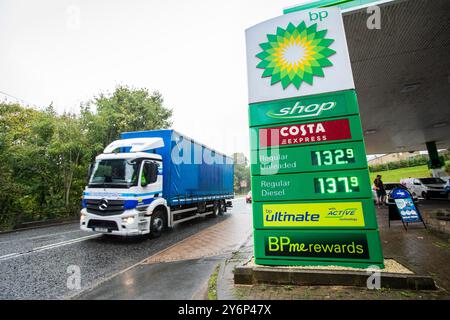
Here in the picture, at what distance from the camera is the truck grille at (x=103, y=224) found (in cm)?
670

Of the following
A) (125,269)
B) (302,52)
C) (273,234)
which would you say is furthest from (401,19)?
(125,269)

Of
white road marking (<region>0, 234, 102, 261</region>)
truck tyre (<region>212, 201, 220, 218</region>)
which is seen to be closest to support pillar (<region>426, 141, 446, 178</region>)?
truck tyre (<region>212, 201, 220, 218</region>)

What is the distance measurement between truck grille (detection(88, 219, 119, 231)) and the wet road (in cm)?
54

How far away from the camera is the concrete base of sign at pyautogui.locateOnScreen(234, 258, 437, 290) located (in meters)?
3.09

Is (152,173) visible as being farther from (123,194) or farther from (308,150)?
(308,150)

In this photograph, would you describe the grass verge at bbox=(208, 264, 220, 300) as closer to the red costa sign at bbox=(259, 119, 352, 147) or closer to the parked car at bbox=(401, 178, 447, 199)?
the red costa sign at bbox=(259, 119, 352, 147)

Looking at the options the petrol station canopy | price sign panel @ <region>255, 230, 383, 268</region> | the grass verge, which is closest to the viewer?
the grass verge

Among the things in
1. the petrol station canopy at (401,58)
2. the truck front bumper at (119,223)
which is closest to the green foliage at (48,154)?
the truck front bumper at (119,223)

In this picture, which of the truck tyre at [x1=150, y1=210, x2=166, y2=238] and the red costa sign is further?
the truck tyre at [x1=150, y1=210, x2=166, y2=238]

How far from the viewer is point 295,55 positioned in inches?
167

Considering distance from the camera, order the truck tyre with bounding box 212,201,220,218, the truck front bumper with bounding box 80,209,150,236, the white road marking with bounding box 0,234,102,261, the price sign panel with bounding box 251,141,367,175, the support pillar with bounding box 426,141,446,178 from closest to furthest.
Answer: the price sign panel with bounding box 251,141,367,175 → the white road marking with bounding box 0,234,102,261 → the truck front bumper with bounding box 80,209,150,236 → the truck tyre with bounding box 212,201,220,218 → the support pillar with bounding box 426,141,446,178

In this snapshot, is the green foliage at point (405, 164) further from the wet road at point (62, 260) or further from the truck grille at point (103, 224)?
the truck grille at point (103, 224)

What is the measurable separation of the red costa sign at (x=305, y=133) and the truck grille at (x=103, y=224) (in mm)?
5263
